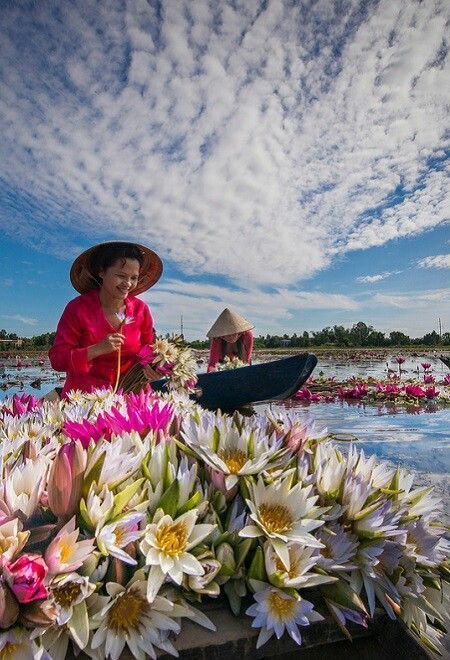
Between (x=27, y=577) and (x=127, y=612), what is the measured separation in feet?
0.71

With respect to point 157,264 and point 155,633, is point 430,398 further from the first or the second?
point 155,633

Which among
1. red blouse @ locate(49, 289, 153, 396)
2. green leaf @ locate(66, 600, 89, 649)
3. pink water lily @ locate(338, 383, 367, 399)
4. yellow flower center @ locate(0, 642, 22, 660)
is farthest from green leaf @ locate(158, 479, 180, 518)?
pink water lily @ locate(338, 383, 367, 399)

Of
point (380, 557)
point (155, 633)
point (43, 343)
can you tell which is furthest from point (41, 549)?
point (43, 343)

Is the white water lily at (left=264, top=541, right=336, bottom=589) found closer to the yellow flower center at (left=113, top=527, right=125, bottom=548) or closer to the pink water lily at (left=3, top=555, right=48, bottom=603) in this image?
the yellow flower center at (left=113, top=527, right=125, bottom=548)

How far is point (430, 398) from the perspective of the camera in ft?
22.4

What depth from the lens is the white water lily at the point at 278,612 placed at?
756 millimetres

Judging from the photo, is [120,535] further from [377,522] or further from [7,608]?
[377,522]

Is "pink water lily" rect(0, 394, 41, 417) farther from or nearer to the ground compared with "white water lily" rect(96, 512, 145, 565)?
farther from the ground

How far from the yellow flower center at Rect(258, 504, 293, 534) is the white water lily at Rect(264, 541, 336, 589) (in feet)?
0.10

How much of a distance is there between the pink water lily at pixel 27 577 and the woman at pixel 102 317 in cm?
252

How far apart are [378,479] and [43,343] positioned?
38.2 meters

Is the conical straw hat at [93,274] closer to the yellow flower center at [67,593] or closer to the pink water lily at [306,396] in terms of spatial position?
the yellow flower center at [67,593]

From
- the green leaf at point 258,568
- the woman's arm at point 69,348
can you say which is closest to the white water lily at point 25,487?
the green leaf at point 258,568

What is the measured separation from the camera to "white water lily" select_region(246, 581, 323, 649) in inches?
29.8
